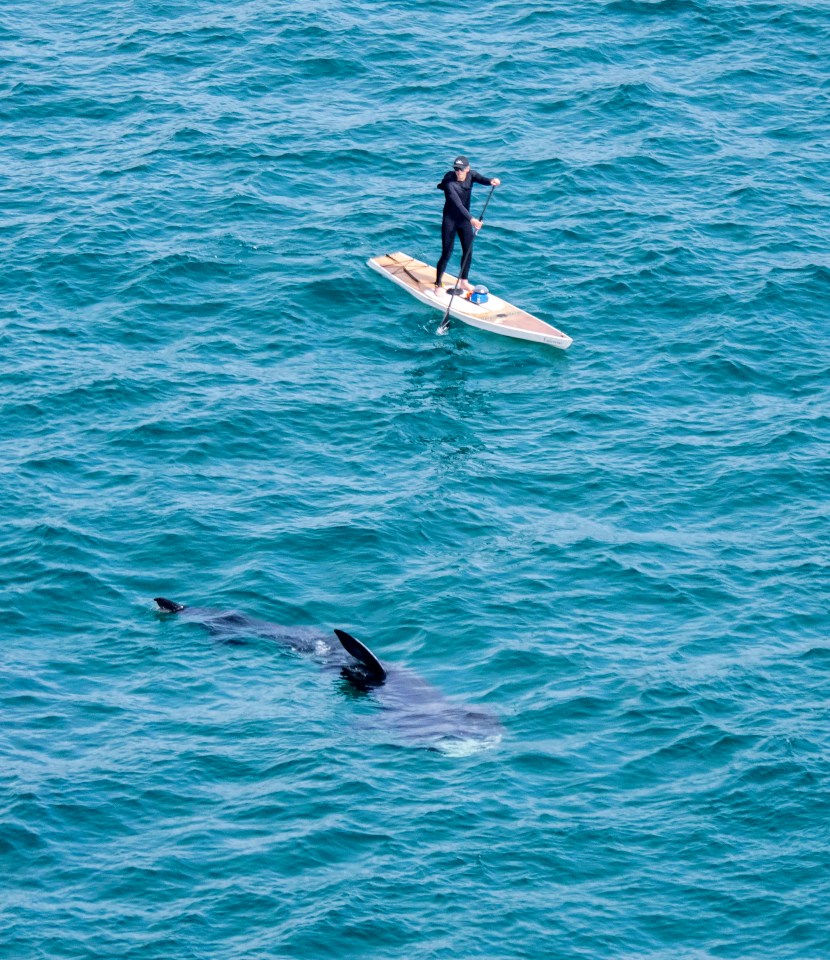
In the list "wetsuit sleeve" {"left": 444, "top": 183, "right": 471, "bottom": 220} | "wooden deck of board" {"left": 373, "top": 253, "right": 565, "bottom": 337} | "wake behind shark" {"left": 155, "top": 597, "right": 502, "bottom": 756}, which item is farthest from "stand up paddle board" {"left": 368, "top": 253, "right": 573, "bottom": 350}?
"wake behind shark" {"left": 155, "top": 597, "right": 502, "bottom": 756}

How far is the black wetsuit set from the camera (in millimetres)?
33781

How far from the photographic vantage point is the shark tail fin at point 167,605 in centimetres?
2612

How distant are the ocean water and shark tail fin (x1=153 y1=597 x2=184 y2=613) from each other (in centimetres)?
20

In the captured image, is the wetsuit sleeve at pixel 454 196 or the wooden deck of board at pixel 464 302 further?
the wetsuit sleeve at pixel 454 196

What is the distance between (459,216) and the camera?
1341 inches

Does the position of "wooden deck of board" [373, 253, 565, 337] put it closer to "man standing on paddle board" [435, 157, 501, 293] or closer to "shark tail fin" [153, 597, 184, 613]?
"man standing on paddle board" [435, 157, 501, 293]

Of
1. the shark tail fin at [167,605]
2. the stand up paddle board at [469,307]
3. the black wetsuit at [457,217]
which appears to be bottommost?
the shark tail fin at [167,605]

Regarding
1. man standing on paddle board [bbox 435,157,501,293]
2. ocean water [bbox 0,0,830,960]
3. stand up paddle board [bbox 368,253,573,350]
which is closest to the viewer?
ocean water [bbox 0,0,830,960]

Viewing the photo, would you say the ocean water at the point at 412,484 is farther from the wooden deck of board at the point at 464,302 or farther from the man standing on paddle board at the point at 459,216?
the man standing on paddle board at the point at 459,216

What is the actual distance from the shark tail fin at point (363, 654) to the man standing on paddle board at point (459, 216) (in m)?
11.4

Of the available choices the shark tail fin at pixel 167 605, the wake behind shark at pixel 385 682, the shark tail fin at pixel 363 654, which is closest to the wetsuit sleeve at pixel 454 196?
the wake behind shark at pixel 385 682

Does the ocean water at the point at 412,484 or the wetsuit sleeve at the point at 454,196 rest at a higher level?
the wetsuit sleeve at the point at 454,196

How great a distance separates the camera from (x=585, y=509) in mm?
28797

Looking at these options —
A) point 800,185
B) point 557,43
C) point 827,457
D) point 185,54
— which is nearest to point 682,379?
point 827,457
